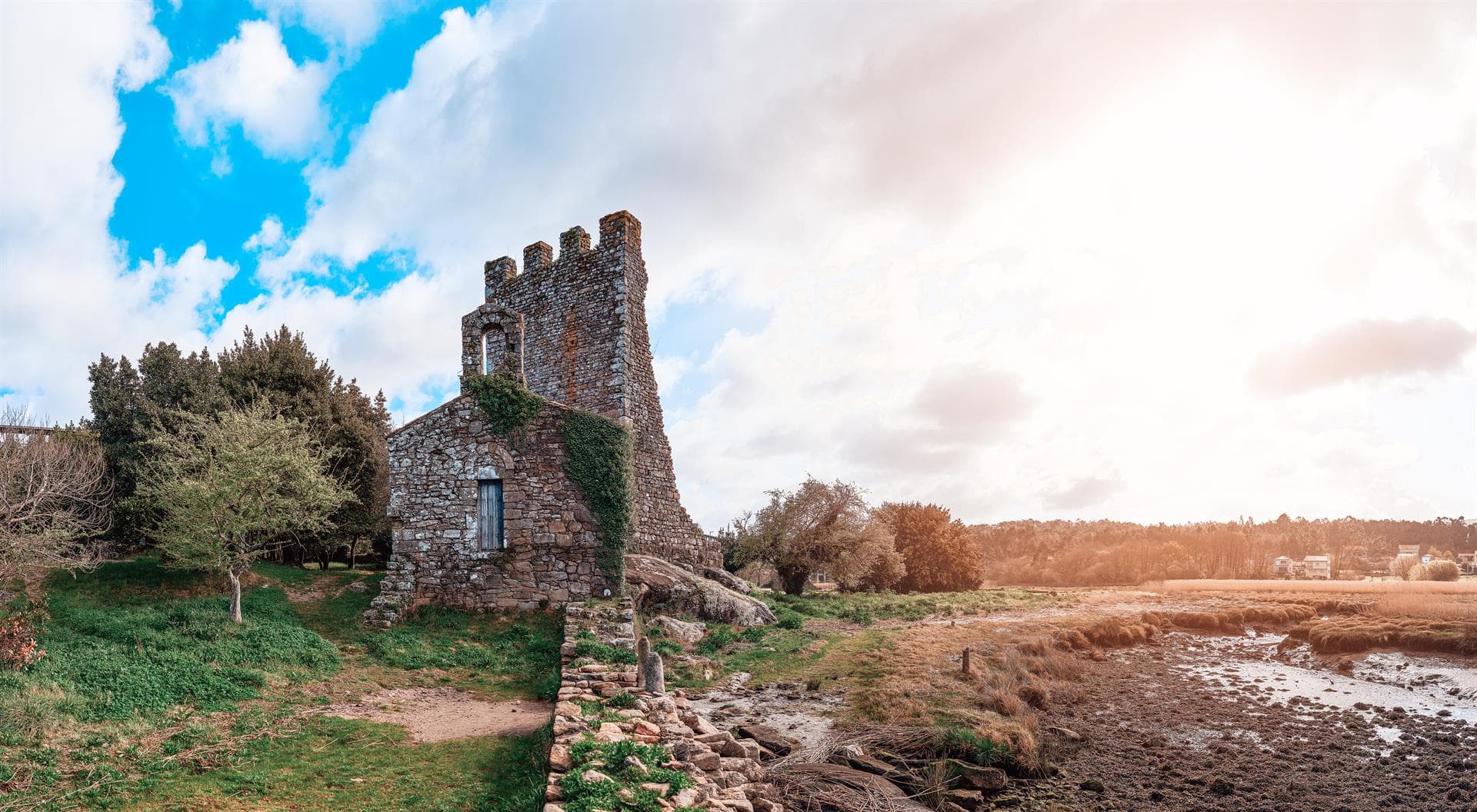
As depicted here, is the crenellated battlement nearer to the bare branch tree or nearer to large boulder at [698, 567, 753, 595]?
large boulder at [698, 567, 753, 595]

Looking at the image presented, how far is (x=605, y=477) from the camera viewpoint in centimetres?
1859

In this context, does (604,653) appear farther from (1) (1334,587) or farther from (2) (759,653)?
(1) (1334,587)

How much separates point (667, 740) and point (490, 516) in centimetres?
1094

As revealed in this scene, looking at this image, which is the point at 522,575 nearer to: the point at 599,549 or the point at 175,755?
the point at 599,549

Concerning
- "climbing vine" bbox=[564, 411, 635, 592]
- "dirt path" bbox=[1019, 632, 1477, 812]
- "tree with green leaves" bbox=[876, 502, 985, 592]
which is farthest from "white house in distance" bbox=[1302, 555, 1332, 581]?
"climbing vine" bbox=[564, 411, 635, 592]

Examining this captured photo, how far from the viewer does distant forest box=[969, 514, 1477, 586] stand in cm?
6550

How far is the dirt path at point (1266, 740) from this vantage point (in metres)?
11.1

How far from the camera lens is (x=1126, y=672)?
19500 mm

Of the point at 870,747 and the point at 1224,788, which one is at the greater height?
the point at 870,747

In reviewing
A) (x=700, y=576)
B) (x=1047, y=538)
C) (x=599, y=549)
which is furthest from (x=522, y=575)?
(x=1047, y=538)

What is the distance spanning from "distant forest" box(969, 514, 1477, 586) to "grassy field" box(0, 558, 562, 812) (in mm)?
60259

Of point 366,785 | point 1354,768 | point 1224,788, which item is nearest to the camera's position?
point 366,785

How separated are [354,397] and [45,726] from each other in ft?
72.6

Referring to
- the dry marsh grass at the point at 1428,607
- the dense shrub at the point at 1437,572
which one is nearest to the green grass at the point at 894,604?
the dry marsh grass at the point at 1428,607
